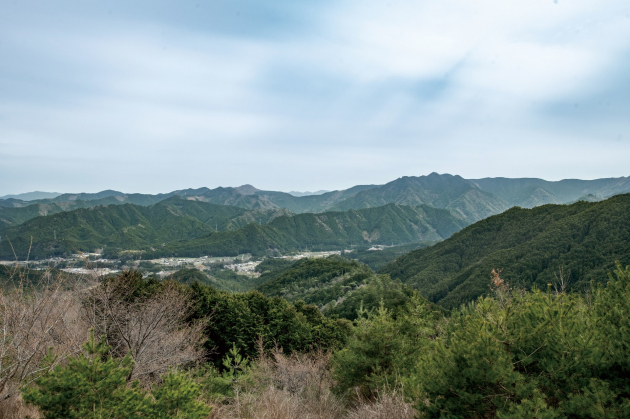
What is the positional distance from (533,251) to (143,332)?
92.7m

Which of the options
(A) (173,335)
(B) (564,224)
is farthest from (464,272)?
(A) (173,335)

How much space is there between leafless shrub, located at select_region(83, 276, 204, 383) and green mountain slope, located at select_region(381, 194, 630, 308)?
49652 mm

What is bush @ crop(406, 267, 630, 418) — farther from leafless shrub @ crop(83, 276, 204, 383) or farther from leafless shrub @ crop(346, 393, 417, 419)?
leafless shrub @ crop(83, 276, 204, 383)

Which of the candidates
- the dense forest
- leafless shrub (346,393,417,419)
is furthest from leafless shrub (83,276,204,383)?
leafless shrub (346,393,417,419)

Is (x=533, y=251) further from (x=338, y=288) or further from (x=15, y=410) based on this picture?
(x=15, y=410)

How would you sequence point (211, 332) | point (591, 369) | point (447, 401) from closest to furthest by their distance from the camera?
point (591, 369) < point (447, 401) < point (211, 332)

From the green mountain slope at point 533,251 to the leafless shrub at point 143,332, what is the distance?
4965 cm

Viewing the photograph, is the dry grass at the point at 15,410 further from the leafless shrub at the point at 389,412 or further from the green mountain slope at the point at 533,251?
the green mountain slope at the point at 533,251

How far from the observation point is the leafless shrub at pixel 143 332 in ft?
45.4

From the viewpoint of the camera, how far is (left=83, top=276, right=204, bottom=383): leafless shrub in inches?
545

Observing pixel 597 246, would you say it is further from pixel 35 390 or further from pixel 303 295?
pixel 35 390

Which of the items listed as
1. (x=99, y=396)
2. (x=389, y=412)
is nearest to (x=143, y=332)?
(x=99, y=396)

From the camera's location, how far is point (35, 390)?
16.8ft

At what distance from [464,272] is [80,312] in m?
94.4
